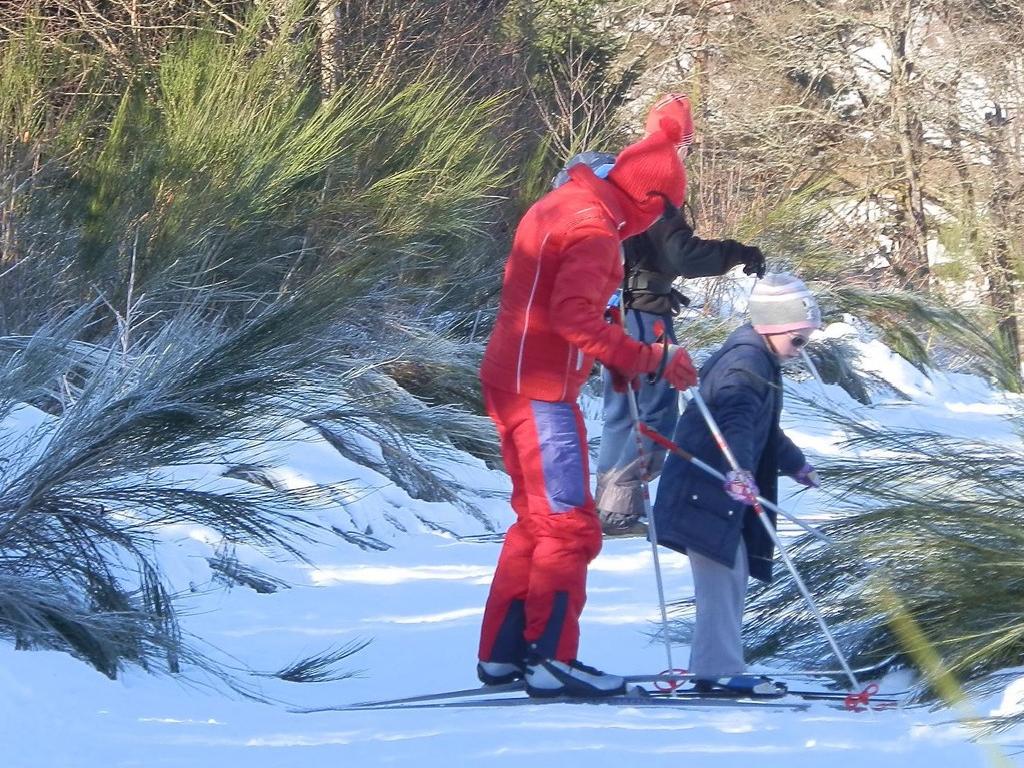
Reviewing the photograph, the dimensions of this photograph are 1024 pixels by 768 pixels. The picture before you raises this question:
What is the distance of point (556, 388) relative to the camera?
3.98 metres

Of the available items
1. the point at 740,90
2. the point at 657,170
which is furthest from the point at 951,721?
the point at 740,90

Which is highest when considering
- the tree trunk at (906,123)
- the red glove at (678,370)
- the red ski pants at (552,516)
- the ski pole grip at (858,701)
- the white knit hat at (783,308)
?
the tree trunk at (906,123)

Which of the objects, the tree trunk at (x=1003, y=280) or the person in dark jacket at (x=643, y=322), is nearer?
the tree trunk at (x=1003, y=280)

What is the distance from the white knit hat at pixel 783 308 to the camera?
4.16 m

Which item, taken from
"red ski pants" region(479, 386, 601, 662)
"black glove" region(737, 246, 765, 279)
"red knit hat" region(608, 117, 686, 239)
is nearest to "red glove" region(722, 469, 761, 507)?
"red ski pants" region(479, 386, 601, 662)

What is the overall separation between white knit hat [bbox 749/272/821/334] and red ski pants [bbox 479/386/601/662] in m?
0.62

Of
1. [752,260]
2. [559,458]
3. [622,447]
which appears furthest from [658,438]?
[622,447]

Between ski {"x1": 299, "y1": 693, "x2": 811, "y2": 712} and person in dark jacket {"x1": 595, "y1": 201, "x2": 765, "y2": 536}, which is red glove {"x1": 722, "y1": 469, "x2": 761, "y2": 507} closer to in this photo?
ski {"x1": 299, "y1": 693, "x2": 811, "y2": 712}

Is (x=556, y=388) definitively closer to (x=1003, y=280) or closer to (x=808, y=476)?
(x=808, y=476)

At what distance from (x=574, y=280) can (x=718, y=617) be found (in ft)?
3.27

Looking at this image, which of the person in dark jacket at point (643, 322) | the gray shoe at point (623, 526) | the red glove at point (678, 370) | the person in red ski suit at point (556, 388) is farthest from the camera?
the gray shoe at point (623, 526)

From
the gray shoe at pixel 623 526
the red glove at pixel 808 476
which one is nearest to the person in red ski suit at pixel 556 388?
the red glove at pixel 808 476

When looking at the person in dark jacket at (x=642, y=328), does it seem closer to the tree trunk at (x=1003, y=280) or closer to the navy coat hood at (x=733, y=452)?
the tree trunk at (x=1003, y=280)

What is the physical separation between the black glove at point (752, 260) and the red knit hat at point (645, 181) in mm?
1148
